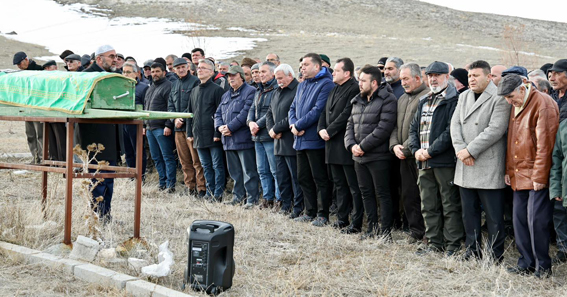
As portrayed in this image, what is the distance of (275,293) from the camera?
479 centimetres

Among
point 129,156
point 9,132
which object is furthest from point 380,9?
point 129,156

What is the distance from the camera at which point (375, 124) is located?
7.10m

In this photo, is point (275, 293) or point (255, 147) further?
point (255, 147)

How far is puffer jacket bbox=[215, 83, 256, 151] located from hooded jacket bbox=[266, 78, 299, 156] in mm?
695

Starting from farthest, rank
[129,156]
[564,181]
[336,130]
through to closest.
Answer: [129,156], [336,130], [564,181]

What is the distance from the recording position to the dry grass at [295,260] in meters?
5.19

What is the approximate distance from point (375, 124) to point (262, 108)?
2.35 m

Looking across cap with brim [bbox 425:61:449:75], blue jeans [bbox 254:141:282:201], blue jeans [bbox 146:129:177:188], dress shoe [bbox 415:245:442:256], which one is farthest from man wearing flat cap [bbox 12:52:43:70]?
→ dress shoe [bbox 415:245:442:256]

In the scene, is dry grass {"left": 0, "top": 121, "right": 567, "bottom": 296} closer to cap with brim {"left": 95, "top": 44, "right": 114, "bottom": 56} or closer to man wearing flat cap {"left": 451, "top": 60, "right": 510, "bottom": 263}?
man wearing flat cap {"left": 451, "top": 60, "right": 510, "bottom": 263}

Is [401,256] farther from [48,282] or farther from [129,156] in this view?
[129,156]

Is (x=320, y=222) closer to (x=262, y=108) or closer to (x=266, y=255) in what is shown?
(x=266, y=255)

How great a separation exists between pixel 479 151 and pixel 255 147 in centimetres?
402

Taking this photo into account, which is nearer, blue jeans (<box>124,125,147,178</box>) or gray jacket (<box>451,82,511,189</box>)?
gray jacket (<box>451,82,511,189</box>)

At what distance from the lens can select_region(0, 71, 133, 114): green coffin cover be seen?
591 centimetres
